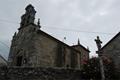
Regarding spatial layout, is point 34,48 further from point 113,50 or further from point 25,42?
point 113,50

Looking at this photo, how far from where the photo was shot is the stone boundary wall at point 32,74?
41.5 feet

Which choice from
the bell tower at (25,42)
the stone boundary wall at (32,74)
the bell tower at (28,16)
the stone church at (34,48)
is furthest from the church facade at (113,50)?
the bell tower at (28,16)

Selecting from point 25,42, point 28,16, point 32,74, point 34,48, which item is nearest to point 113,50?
point 32,74

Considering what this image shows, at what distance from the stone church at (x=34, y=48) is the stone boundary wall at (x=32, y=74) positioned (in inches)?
235

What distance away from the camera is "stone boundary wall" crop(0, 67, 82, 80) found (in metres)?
12.7

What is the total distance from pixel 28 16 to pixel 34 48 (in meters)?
6.66

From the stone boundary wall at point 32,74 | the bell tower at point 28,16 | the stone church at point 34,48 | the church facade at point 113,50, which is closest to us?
the stone boundary wall at point 32,74

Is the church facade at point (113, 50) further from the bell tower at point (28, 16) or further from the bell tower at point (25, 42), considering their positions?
the bell tower at point (28, 16)

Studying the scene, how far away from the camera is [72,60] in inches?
1053

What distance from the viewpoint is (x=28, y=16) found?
955 inches

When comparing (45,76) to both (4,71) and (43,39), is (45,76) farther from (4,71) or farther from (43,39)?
(43,39)

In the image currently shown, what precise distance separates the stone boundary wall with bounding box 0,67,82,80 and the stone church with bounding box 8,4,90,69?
5961 mm

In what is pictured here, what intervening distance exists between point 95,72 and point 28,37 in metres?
11.7

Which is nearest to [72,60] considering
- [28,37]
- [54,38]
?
[54,38]
